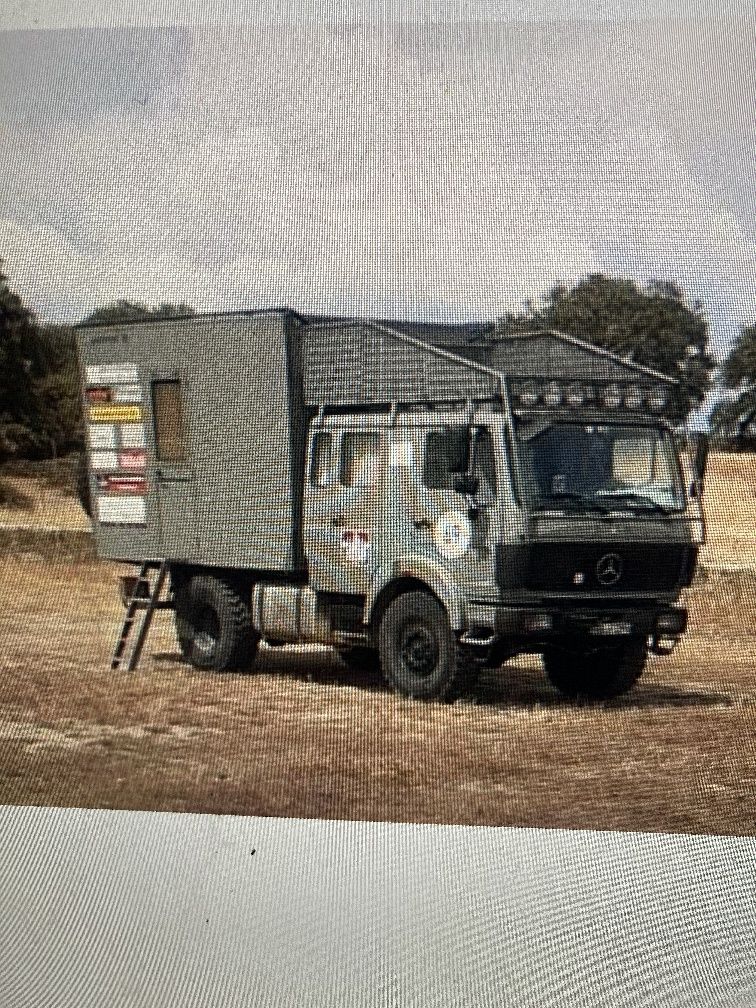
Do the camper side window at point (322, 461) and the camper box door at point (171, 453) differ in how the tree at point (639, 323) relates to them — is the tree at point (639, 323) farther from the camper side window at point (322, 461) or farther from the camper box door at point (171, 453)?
the camper box door at point (171, 453)

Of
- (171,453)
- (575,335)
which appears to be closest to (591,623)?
(575,335)

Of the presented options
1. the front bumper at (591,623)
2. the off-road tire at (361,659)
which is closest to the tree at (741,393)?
the front bumper at (591,623)

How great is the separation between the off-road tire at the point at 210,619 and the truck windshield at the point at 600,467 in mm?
689

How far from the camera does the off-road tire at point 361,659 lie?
2.82m

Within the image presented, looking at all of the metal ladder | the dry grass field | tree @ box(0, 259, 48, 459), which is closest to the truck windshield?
the dry grass field

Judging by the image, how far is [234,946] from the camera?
7.64 feet

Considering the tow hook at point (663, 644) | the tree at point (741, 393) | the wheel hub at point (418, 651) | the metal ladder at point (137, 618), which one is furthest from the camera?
the metal ladder at point (137, 618)

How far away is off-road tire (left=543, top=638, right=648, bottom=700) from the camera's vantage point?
2.68m

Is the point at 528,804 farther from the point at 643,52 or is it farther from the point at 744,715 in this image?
the point at 643,52

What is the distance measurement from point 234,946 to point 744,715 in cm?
110

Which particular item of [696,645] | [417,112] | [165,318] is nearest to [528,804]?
[696,645]

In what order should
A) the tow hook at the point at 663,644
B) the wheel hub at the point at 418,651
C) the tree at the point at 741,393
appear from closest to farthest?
the tree at the point at 741,393 → the tow hook at the point at 663,644 → the wheel hub at the point at 418,651

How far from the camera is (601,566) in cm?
260

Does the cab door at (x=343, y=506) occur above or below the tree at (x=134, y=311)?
below
